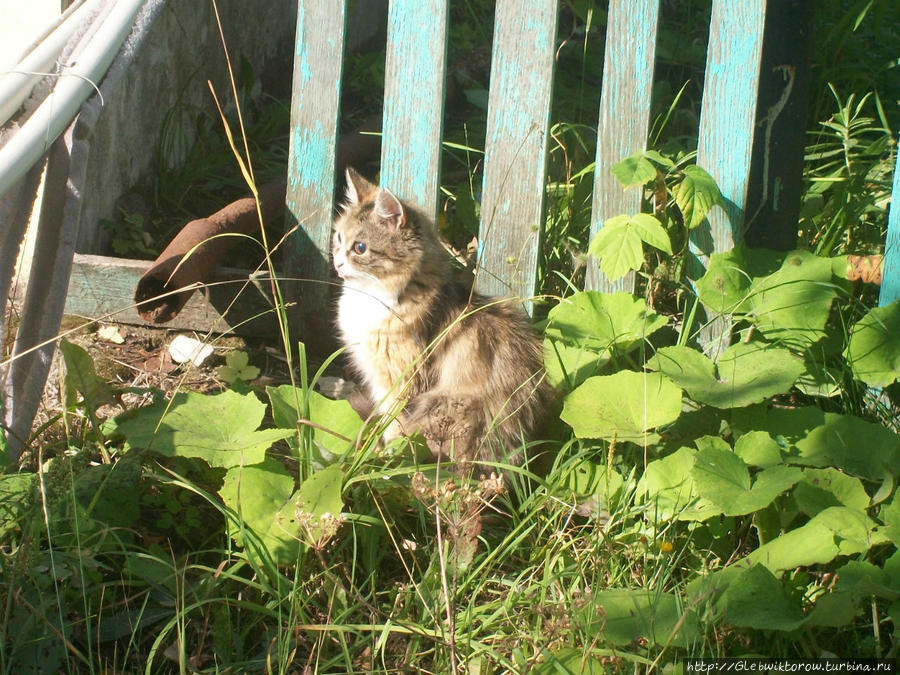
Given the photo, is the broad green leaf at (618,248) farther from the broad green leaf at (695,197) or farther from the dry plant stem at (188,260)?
the dry plant stem at (188,260)

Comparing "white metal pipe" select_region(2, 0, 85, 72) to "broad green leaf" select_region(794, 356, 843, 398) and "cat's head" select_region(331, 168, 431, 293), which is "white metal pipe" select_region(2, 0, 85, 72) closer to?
"cat's head" select_region(331, 168, 431, 293)

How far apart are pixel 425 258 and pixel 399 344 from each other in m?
0.34

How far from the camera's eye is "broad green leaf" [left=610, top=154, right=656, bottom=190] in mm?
3170

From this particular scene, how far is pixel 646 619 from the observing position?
7.20ft

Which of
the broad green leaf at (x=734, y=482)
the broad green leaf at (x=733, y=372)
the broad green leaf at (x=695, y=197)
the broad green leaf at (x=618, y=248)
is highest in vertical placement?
the broad green leaf at (x=695, y=197)

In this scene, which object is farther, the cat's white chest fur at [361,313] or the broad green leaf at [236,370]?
the cat's white chest fur at [361,313]

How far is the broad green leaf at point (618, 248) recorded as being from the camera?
3.18 m

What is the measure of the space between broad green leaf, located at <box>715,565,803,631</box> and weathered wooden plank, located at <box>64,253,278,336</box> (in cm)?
215

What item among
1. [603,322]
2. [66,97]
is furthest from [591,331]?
[66,97]

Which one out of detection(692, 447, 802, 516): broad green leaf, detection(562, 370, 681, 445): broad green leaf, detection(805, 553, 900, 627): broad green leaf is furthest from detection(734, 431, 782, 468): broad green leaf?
detection(805, 553, 900, 627): broad green leaf

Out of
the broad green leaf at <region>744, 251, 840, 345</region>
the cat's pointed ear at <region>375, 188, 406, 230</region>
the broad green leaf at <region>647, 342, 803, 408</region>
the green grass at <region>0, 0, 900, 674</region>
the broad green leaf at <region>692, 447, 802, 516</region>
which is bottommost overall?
the green grass at <region>0, 0, 900, 674</region>

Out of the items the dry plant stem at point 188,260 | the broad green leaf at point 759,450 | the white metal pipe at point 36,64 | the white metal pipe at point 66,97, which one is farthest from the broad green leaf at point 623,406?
the white metal pipe at point 36,64

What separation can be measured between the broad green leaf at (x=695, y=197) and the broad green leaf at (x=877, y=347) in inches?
24.9

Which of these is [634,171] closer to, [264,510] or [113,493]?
[264,510]
